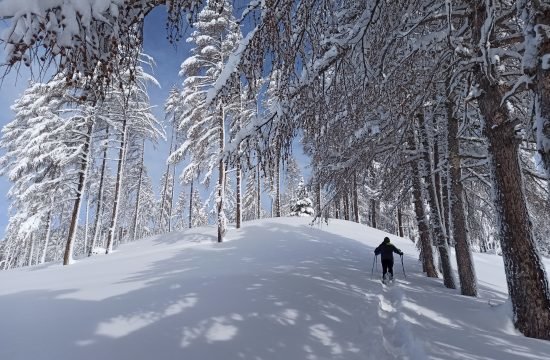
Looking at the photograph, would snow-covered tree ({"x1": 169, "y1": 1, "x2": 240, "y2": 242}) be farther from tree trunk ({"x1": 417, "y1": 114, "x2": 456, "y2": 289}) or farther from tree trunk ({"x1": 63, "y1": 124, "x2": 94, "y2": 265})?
tree trunk ({"x1": 417, "y1": 114, "x2": 456, "y2": 289})

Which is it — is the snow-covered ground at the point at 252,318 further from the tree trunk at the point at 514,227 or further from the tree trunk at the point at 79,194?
the tree trunk at the point at 79,194

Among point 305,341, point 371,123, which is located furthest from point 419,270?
point 305,341

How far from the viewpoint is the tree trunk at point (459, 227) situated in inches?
344

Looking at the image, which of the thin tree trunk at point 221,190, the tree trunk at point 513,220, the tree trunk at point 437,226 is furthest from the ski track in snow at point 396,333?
the thin tree trunk at point 221,190

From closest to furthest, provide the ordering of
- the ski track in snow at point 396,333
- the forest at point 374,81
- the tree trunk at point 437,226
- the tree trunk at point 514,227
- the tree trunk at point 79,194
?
the forest at point 374,81
the ski track in snow at point 396,333
the tree trunk at point 514,227
the tree trunk at point 437,226
the tree trunk at point 79,194

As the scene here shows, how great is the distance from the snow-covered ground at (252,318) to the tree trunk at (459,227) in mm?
765

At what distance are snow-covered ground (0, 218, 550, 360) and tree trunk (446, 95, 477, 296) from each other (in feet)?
2.51

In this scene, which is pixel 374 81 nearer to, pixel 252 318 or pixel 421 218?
pixel 252 318

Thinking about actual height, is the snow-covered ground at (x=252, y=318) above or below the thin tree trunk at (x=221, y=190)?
below

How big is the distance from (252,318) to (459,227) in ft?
20.4

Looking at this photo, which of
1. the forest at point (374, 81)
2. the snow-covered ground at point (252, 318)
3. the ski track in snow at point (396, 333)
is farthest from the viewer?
the ski track in snow at point (396, 333)

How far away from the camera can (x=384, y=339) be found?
532 centimetres

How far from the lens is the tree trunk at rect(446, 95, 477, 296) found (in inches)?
344

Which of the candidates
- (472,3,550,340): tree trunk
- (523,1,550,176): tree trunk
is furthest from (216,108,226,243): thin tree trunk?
(523,1,550,176): tree trunk
